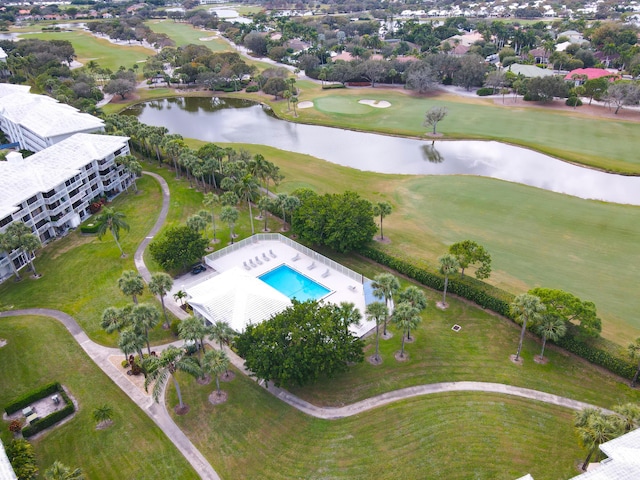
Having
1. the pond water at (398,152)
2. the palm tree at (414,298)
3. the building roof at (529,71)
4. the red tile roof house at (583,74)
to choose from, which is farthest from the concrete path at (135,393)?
the red tile roof house at (583,74)

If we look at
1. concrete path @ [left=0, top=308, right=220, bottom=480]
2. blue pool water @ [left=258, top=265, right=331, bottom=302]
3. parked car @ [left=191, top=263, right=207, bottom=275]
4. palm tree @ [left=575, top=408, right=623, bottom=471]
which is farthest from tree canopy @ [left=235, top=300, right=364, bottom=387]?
parked car @ [left=191, top=263, right=207, bottom=275]

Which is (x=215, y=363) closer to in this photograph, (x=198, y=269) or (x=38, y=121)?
(x=198, y=269)

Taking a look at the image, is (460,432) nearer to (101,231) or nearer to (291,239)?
(291,239)

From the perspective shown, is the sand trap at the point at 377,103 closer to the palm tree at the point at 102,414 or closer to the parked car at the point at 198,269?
the parked car at the point at 198,269

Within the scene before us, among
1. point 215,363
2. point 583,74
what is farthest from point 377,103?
point 215,363

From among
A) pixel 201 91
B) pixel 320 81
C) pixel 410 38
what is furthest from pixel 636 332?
pixel 410 38

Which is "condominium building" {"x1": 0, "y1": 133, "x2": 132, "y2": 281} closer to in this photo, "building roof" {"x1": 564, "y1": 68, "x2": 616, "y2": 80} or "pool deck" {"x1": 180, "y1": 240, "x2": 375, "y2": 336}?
"pool deck" {"x1": 180, "y1": 240, "x2": 375, "y2": 336}
